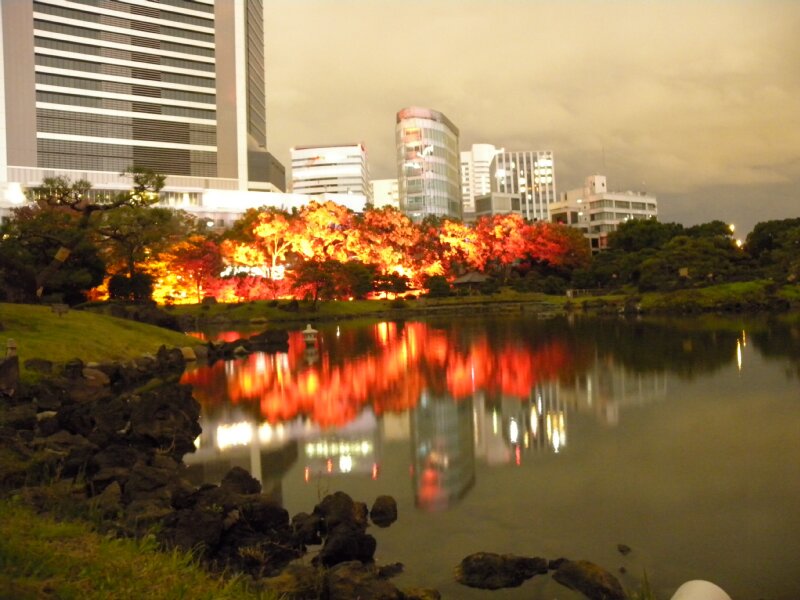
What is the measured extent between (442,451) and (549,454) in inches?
61.0

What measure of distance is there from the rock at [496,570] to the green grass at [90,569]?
1881 millimetres

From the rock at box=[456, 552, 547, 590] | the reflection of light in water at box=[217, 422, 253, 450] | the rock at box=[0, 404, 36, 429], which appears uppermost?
the rock at box=[0, 404, 36, 429]

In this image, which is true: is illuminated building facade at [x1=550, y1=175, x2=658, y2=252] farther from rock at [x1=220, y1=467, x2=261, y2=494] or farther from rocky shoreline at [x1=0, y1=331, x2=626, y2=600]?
rock at [x1=220, y1=467, x2=261, y2=494]

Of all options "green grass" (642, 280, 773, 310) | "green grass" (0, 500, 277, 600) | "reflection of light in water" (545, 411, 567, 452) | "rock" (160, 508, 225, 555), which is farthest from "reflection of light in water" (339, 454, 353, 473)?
"green grass" (642, 280, 773, 310)

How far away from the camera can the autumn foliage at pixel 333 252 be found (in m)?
52.9

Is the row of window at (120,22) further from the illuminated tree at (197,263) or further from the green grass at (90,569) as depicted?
the green grass at (90,569)

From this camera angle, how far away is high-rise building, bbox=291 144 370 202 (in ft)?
493

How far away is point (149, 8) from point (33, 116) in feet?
70.9

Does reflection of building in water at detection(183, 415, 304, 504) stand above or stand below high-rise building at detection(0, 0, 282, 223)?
below

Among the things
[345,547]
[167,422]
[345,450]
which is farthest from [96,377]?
[345,547]

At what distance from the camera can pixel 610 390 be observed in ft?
45.8

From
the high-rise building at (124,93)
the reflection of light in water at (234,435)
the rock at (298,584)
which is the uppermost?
the high-rise building at (124,93)

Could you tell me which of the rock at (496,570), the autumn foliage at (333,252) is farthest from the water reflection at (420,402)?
the autumn foliage at (333,252)

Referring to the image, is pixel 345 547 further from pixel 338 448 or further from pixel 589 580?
pixel 338 448
